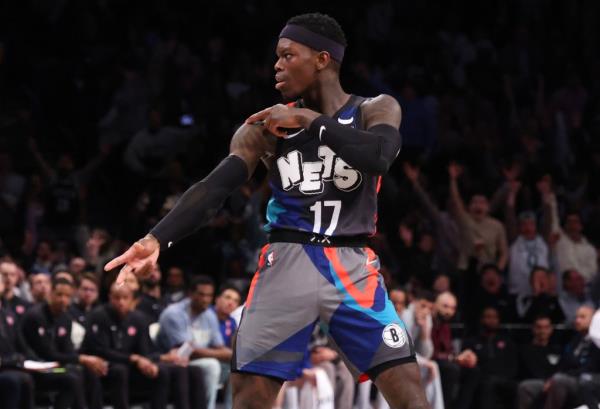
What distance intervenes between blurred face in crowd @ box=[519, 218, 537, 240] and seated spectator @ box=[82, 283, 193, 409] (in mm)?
4292

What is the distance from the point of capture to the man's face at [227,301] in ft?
37.3

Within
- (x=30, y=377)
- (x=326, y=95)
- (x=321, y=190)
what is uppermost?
(x=326, y=95)

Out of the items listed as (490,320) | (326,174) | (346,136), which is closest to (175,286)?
(490,320)

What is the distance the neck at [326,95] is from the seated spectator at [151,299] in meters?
6.85

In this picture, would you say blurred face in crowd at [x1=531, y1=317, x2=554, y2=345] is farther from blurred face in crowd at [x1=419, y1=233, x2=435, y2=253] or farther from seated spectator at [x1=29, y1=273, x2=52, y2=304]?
seated spectator at [x1=29, y1=273, x2=52, y2=304]

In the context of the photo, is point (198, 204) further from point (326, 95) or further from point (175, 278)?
point (175, 278)

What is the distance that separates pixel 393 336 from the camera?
460 cm

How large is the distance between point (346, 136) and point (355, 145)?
45 mm

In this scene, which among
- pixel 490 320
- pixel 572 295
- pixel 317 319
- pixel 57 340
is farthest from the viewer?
pixel 572 295

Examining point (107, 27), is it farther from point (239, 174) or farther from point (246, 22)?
point (239, 174)

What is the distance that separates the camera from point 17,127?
1355 cm

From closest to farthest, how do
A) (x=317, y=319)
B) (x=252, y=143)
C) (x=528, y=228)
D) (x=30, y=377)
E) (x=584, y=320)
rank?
(x=317, y=319)
(x=252, y=143)
(x=30, y=377)
(x=584, y=320)
(x=528, y=228)

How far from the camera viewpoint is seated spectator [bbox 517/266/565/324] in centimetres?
1288

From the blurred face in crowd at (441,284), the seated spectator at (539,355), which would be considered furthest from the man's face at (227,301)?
the seated spectator at (539,355)
